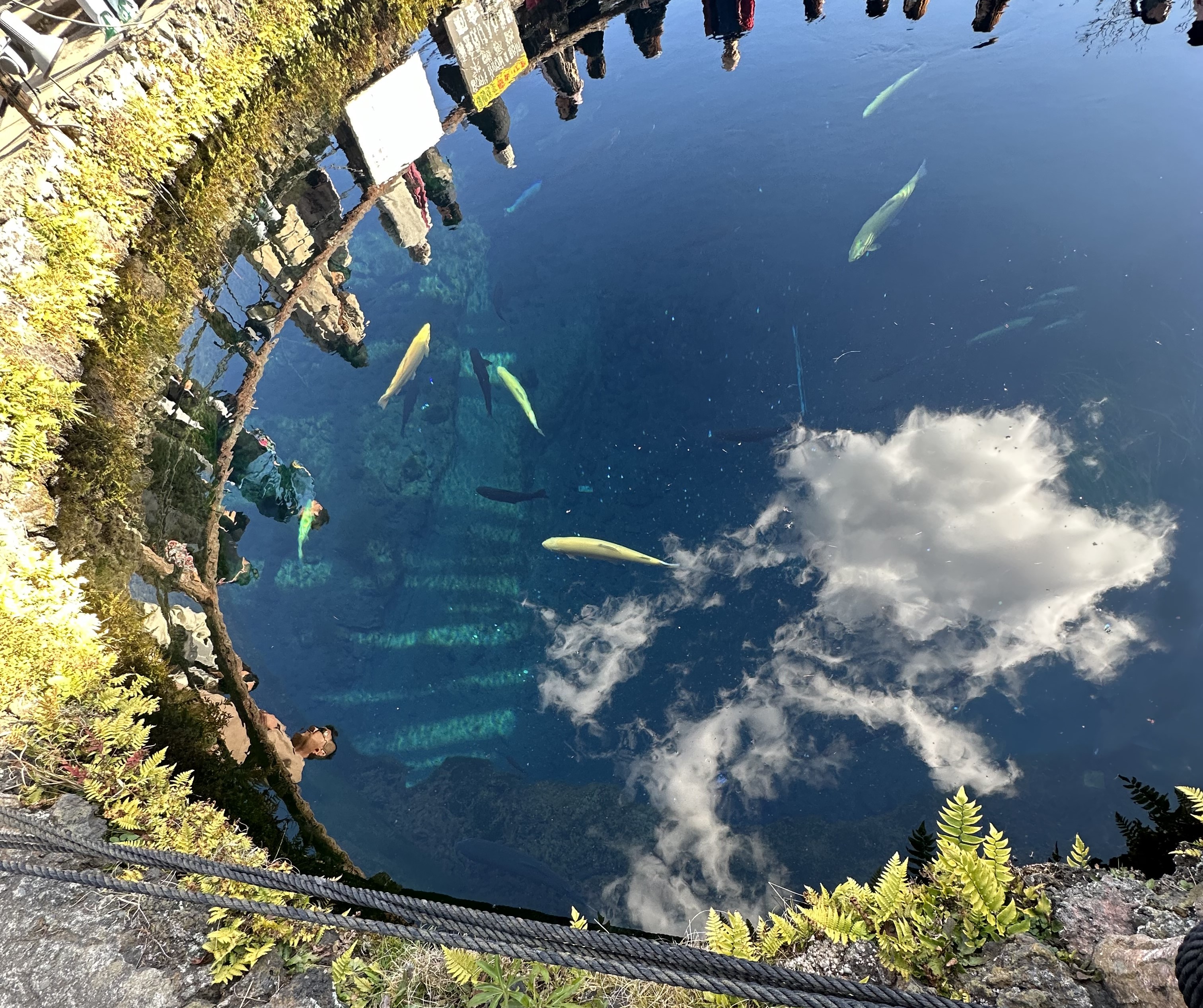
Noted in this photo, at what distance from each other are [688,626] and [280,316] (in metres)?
6.15

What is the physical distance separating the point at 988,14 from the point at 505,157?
7.75 meters

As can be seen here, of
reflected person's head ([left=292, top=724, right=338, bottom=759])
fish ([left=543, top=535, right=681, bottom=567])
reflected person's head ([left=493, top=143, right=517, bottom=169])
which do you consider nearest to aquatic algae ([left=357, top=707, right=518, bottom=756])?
reflected person's head ([left=292, top=724, right=338, bottom=759])

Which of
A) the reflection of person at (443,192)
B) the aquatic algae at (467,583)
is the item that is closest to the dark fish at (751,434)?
the aquatic algae at (467,583)

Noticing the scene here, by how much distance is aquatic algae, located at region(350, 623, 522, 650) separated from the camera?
22.2 ft

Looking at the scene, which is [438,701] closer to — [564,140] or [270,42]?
[270,42]

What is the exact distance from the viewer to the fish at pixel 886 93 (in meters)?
8.54

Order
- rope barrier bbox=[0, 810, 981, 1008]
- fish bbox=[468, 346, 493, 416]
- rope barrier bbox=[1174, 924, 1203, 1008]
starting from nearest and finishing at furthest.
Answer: rope barrier bbox=[1174, 924, 1203, 1008]
rope barrier bbox=[0, 810, 981, 1008]
fish bbox=[468, 346, 493, 416]

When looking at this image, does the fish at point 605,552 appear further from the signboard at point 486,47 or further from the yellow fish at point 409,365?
the signboard at point 486,47

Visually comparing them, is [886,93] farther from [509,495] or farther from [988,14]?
[509,495]

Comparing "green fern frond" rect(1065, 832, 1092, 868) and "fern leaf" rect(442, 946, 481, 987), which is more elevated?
"green fern frond" rect(1065, 832, 1092, 868)

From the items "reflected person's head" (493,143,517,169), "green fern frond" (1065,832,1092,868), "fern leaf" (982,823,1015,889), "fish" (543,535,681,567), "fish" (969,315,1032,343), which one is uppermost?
"reflected person's head" (493,143,517,169)

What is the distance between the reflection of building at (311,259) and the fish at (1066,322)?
337 inches

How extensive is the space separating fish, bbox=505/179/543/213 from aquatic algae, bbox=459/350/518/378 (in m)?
2.38

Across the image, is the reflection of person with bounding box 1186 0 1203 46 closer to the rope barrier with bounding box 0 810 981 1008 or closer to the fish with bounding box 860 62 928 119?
the fish with bounding box 860 62 928 119
